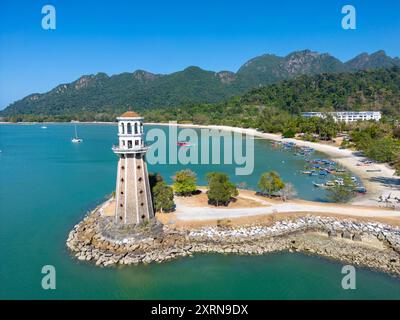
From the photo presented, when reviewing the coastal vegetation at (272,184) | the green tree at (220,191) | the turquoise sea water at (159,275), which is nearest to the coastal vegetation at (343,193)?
the coastal vegetation at (272,184)

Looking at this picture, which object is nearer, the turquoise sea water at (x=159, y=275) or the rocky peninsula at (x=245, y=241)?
Answer: the turquoise sea water at (x=159, y=275)

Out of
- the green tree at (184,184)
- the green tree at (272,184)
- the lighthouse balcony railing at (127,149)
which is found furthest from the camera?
the green tree at (184,184)

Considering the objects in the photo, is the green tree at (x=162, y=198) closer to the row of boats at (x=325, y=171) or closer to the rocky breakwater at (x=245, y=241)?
the rocky breakwater at (x=245, y=241)

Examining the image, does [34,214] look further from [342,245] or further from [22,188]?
[342,245]

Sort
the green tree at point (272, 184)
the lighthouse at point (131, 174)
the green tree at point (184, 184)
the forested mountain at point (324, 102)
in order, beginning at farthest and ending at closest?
the forested mountain at point (324, 102) → the green tree at point (184, 184) → the green tree at point (272, 184) → the lighthouse at point (131, 174)

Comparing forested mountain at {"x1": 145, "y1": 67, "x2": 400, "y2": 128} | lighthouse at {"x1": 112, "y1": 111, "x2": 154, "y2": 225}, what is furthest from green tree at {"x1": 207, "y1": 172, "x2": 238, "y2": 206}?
forested mountain at {"x1": 145, "y1": 67, "x2": 400, "y2": 128}

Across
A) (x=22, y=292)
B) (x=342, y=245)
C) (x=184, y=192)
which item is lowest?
(x=22, y=292)
